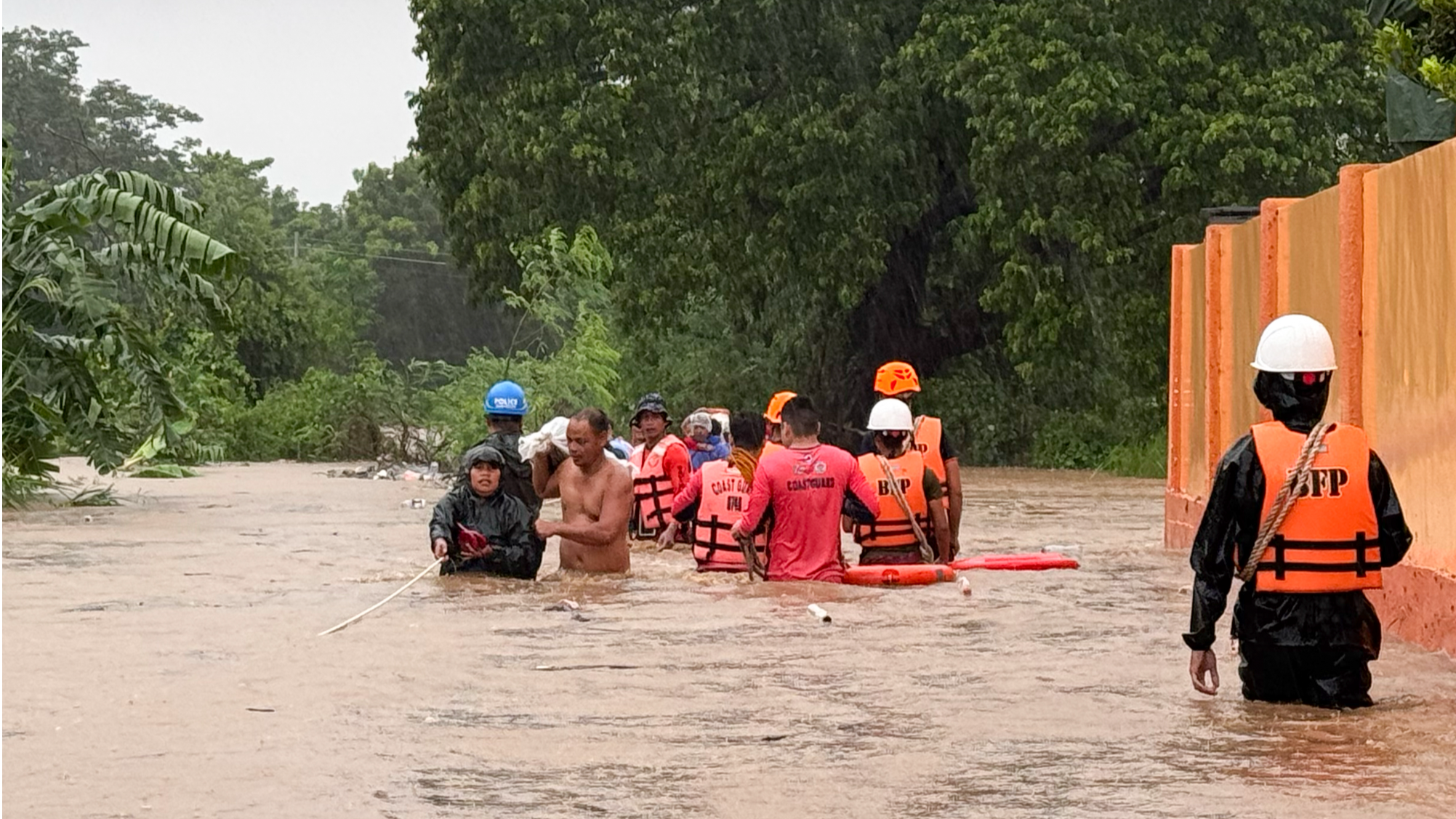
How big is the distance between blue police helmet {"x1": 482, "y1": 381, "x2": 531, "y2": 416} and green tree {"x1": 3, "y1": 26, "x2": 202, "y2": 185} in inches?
2454

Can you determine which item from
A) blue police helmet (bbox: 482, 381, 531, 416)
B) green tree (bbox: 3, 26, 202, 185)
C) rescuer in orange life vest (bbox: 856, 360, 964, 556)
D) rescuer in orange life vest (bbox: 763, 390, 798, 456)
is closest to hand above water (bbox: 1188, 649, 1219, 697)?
rescuer in orange life vest (bbox: 763, 390, 798, 456)

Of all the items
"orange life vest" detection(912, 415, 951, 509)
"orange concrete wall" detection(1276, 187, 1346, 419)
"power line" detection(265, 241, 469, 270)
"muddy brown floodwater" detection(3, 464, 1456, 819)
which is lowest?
"muddy brown floodwater" detection(3, 464, 1456, 819)

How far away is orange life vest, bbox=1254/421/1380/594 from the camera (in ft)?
27.9

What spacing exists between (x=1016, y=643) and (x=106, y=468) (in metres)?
15.7

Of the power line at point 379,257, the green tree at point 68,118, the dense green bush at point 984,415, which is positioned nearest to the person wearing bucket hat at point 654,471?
the dense green bush at point 984,415

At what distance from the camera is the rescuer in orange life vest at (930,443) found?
14.6 metres

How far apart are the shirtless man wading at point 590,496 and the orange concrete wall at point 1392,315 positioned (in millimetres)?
4306

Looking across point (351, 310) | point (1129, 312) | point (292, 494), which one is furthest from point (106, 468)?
point (351, 310)

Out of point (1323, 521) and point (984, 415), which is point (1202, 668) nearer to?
point (1323, 521)

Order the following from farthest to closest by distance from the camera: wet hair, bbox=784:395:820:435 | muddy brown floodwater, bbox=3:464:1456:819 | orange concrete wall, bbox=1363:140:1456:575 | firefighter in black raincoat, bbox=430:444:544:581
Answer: firefighter in black raincoat, bbox=430:444:544:581, wet hair, bbox=784:395:820:435, orange concrete wall, bbox=1363:140:1456:575, muddy brown floodwater, bbox=3:464:1456:819

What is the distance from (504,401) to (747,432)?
6.40 ft

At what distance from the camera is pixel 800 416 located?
529 inches

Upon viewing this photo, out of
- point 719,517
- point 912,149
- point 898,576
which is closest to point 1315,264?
point 898,576

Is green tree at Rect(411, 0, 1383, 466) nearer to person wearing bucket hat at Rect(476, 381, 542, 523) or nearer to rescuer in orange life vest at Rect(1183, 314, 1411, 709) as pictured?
person wearing bucket hat at Rect(476, 381, 542, 523)
